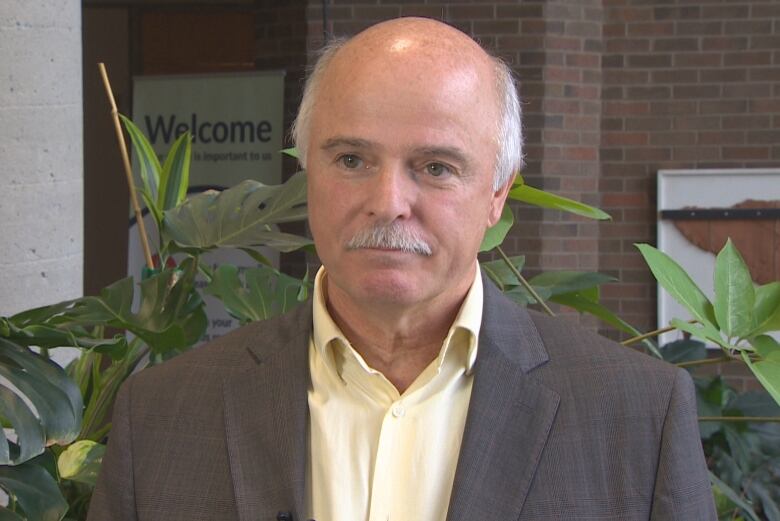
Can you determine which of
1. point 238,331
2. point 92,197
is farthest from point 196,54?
point 238,331

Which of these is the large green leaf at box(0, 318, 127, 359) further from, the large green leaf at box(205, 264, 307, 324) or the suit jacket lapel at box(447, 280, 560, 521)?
the suit jacket lapel at box(447, 280, 560, 521)

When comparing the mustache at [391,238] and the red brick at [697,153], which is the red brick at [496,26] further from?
the mustache at [391,238]

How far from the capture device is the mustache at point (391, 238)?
1550 millimetres

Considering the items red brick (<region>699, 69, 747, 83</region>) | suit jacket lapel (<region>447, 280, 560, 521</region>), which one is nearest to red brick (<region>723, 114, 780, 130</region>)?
red brick (<region>699, 69, 747, 83</region>)

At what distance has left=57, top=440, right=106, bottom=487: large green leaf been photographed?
2.26 meters

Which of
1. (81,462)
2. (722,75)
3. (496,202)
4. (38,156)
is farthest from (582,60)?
(496,202)

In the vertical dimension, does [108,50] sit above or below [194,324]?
above

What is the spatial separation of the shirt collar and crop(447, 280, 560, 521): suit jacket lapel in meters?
0.02

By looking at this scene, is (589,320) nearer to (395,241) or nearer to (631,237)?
(631,237)

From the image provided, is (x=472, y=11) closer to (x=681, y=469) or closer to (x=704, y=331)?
(x=704, y=331)

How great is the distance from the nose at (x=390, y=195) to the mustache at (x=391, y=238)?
12mm

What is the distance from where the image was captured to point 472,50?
5.50 feet

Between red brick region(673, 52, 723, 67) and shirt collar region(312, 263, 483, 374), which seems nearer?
shirt collar region(312, 263, 483, 374)

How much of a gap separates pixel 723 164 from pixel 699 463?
621cm
